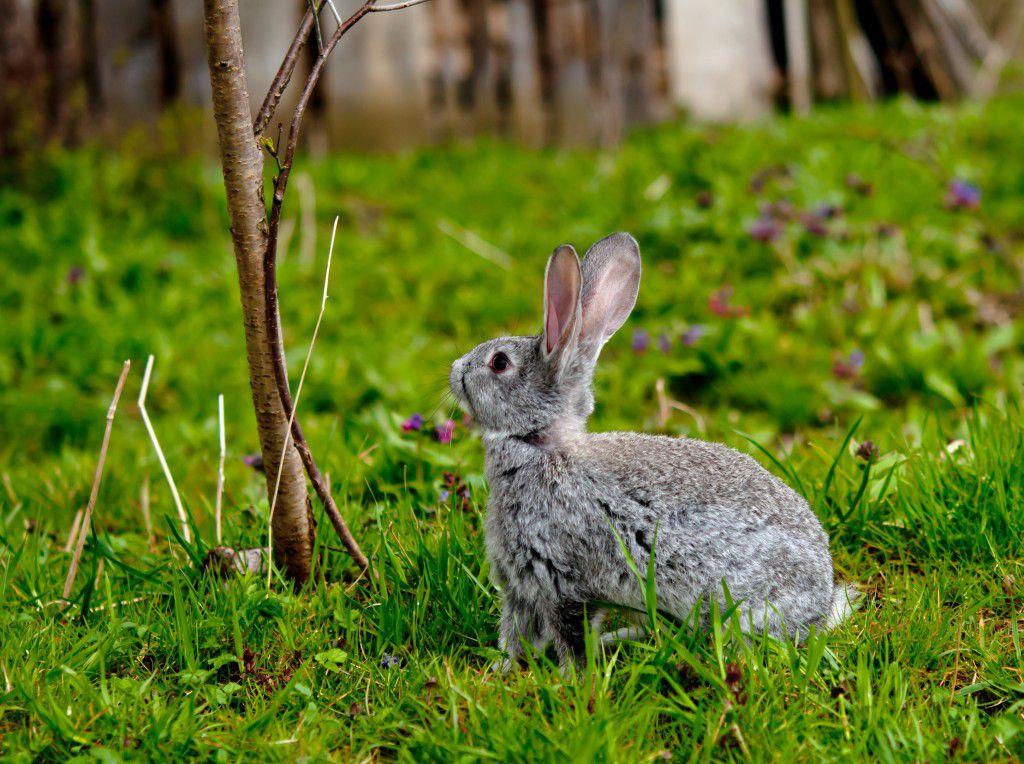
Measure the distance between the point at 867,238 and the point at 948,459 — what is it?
3.28m

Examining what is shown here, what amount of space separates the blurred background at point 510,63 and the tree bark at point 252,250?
5.23 metres

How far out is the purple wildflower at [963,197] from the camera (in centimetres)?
640

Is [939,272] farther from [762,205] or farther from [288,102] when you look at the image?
[288,102]

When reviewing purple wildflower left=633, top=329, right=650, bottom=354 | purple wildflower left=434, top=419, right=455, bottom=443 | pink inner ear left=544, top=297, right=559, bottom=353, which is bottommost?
purple wildflower left=633, top=329, right=650, bottom=354

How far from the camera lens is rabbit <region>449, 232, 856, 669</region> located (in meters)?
2.87

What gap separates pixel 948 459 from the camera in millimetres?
3420

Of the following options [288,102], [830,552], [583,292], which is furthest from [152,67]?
[830,552]

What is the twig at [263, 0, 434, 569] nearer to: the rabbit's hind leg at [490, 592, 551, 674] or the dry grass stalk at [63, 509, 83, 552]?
the rabbit's hind leg at [490, 592, 551, 674]

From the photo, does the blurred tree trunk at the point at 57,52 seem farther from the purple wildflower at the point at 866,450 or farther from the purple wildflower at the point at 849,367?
the purple wildflower at the point at 866,450

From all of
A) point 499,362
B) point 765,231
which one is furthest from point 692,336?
point 499,362

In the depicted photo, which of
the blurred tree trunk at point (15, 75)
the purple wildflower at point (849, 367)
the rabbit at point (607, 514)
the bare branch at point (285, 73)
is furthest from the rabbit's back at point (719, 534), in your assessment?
the blurred tree trunk at point (15, 75)

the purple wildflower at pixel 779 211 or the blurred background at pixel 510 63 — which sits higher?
the blurred background at pixel 510 63

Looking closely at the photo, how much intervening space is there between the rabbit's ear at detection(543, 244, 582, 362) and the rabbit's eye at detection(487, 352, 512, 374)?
6.5 inches

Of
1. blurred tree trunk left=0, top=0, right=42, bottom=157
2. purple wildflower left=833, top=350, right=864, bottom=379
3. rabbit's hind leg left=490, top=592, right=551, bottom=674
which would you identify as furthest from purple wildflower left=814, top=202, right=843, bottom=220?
blurred tree trunk left=0, top=0, right=42, bottom=157
